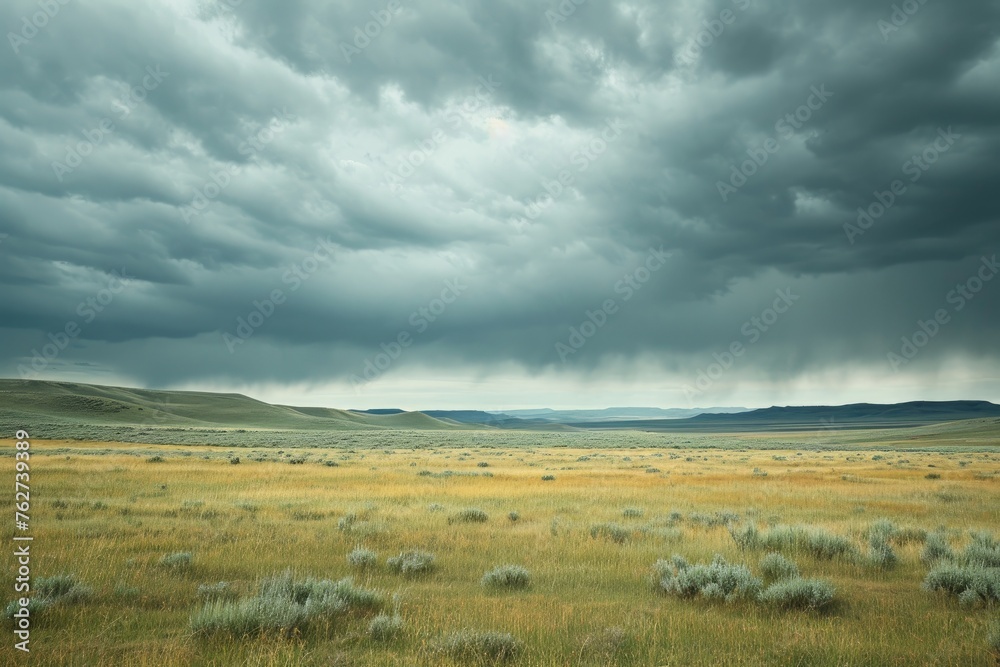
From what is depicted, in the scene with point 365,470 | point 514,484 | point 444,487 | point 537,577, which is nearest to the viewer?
point 537,577

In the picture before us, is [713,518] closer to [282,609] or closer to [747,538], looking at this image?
[747,538]

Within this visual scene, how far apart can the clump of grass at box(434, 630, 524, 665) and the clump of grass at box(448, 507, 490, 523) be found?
29.6 feet

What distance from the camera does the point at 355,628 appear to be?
624 centimetres

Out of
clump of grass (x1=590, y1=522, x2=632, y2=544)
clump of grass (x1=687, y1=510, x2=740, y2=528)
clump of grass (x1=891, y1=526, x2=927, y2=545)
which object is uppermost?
clump of grass (x1=891, y1=526, x2=927, y2=545)

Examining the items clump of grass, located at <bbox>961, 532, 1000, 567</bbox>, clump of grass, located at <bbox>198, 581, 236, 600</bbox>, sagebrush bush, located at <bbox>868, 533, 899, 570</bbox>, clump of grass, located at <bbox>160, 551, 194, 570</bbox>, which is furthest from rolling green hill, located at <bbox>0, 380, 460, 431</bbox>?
clump of grass, located at <bbox>961, 532, 1000, 567</bbox>

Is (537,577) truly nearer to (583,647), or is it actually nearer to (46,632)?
(583,647)

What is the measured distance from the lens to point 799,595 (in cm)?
722

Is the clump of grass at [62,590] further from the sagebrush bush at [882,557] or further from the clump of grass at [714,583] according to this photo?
the sagebrush bush at [882,557]

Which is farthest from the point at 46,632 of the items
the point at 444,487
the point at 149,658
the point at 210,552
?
the point at 444,487

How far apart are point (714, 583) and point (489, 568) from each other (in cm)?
376

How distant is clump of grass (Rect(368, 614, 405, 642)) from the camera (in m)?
5.95

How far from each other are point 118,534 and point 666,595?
443 inches

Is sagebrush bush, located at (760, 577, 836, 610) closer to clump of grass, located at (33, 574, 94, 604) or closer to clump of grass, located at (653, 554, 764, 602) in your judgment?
clump of grass, located at (653, 554, 764, 602)

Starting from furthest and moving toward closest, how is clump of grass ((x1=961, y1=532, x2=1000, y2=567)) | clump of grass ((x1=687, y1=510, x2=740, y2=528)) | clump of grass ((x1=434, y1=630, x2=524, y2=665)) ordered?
clump of grass ((x1=687, y1=510, x2=740, y2=528)) < clump of grass ((x1=961, y1=532, x2=1000, y2=567)) < clump of grass ((x1=434, y1=630, x2=524, y2=665))
